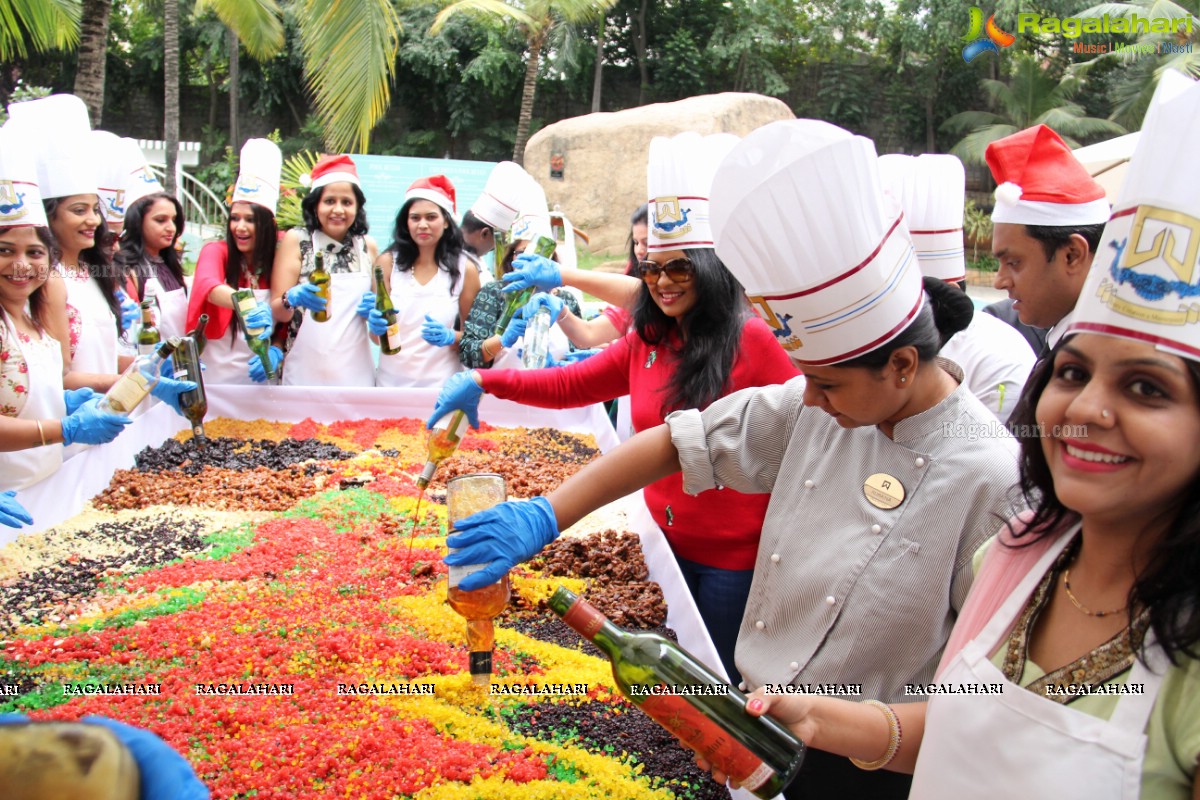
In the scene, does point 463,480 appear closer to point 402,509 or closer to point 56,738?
point 56,738

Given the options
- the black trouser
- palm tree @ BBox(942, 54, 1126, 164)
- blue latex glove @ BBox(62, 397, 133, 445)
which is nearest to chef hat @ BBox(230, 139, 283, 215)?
blue latex glove @ BBox(62, 397, 133, 445)

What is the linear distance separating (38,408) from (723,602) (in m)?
2.49

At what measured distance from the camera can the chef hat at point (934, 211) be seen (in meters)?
3.10

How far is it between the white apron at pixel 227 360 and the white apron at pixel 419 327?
717 mm

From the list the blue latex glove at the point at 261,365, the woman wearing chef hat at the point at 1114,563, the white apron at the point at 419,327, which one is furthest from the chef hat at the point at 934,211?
the blue latex glove at the point at 261,365

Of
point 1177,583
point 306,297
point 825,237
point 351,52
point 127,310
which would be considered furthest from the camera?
point 351,52

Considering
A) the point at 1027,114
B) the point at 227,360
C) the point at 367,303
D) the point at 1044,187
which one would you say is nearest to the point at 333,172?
the point at 367,303

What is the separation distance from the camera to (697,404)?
7.88 feet

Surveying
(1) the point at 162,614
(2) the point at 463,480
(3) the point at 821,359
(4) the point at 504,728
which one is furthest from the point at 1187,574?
(1) the point at 162,614

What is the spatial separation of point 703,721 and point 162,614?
1650 mm

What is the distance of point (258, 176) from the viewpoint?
15.6 ft

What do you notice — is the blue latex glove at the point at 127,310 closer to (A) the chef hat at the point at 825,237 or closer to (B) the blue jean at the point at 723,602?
(B) the blue jean at the point at 723,602

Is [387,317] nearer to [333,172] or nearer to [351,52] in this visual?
[333,172]

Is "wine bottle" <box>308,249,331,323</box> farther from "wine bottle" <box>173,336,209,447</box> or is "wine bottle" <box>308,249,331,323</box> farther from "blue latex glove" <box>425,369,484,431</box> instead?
"blue latex glove" <box>425,369,484,431</box>
